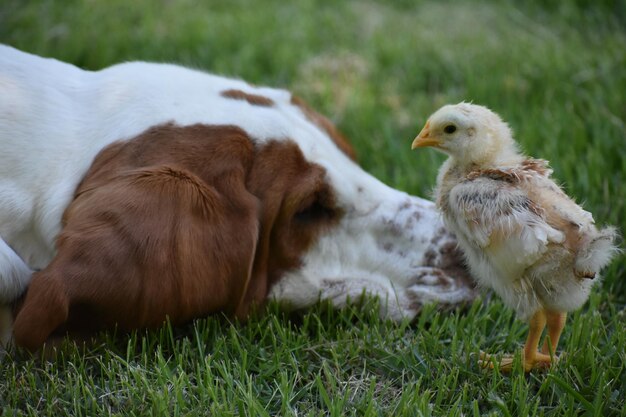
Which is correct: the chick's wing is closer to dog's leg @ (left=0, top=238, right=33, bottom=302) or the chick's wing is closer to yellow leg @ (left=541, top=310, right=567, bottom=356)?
yellow leg @ (left=541, top=310, right=567, bottom=356)

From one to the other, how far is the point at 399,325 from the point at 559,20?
3.75 meters

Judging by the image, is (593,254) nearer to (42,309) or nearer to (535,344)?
(535,344)

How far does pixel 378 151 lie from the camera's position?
14.8ft

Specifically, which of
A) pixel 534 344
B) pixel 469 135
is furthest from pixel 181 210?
pixel 534 344

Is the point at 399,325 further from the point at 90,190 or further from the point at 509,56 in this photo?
the point at 509,56

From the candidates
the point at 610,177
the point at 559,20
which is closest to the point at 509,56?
the point at 559,20

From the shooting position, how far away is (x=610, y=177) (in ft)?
13.5

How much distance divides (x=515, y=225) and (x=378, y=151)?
6.83ft

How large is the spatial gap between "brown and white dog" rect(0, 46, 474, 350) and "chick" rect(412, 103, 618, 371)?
0.43 meters

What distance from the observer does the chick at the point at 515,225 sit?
2.49 m

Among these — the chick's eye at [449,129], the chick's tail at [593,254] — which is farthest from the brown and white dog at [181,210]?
the chick's tail at [593,254]

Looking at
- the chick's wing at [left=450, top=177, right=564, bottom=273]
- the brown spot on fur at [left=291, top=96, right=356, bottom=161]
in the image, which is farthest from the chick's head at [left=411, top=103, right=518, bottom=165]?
the brown spot on fur at [left=291, top=96, right=356, bottom=161]

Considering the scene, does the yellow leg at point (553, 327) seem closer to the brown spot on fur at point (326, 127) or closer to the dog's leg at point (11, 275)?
the brown spot on fur at point (326, 127)

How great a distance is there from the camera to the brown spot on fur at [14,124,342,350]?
2.53 m
